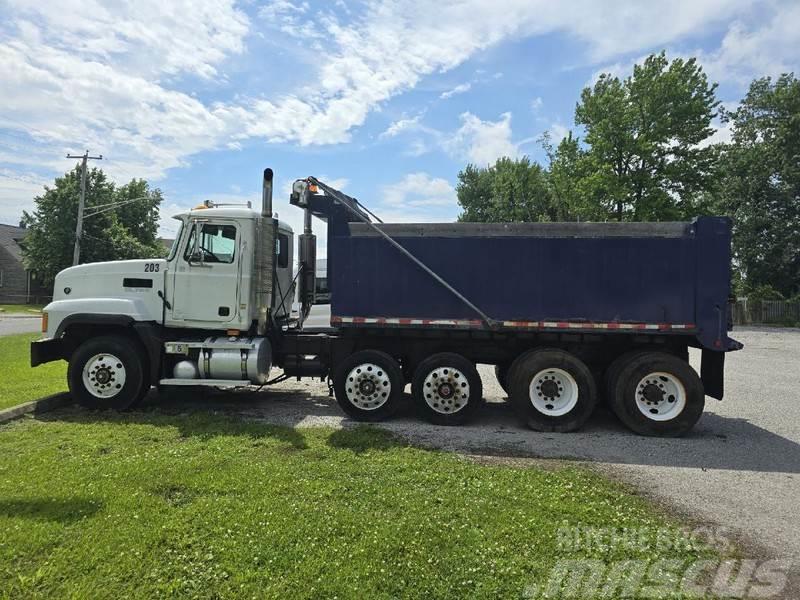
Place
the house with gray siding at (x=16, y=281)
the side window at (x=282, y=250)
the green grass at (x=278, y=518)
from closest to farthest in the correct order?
the green grass at (x=278, y=518) → the side window at (x=282, y=250) → the house with gray siding at (x=16, y=281)

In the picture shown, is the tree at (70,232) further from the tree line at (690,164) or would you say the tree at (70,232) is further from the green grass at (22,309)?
the tree line at (690,164)

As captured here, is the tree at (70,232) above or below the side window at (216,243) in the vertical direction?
above

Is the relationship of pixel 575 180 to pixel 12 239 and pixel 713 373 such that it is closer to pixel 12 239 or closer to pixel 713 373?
pixel 713 373

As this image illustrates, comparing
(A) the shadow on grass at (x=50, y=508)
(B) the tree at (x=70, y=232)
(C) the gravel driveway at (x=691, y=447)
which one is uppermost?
(B) the tree at (x=70, y=232)

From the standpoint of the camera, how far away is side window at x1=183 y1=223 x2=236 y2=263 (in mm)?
8391

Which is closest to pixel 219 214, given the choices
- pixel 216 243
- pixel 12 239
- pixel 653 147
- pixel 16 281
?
pixel 216 243

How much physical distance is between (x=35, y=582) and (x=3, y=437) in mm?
4045

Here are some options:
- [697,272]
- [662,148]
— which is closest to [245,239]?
[697,272]

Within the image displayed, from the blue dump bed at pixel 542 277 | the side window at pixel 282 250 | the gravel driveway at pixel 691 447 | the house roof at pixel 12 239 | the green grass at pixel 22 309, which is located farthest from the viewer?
the house roof at pixel 12 239

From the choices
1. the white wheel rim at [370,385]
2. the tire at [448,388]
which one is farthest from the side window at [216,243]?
the tire at [448,388]

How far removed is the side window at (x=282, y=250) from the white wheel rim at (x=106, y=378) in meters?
2.89

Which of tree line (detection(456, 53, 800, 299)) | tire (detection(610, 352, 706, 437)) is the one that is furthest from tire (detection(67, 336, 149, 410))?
tree line (detection(456, 53, 800, 299))

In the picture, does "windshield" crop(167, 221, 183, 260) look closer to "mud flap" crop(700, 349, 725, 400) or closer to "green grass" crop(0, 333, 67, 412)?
"green grass" crop(0, 333, 67, 412)

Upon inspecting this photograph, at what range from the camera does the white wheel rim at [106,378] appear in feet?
26.7
